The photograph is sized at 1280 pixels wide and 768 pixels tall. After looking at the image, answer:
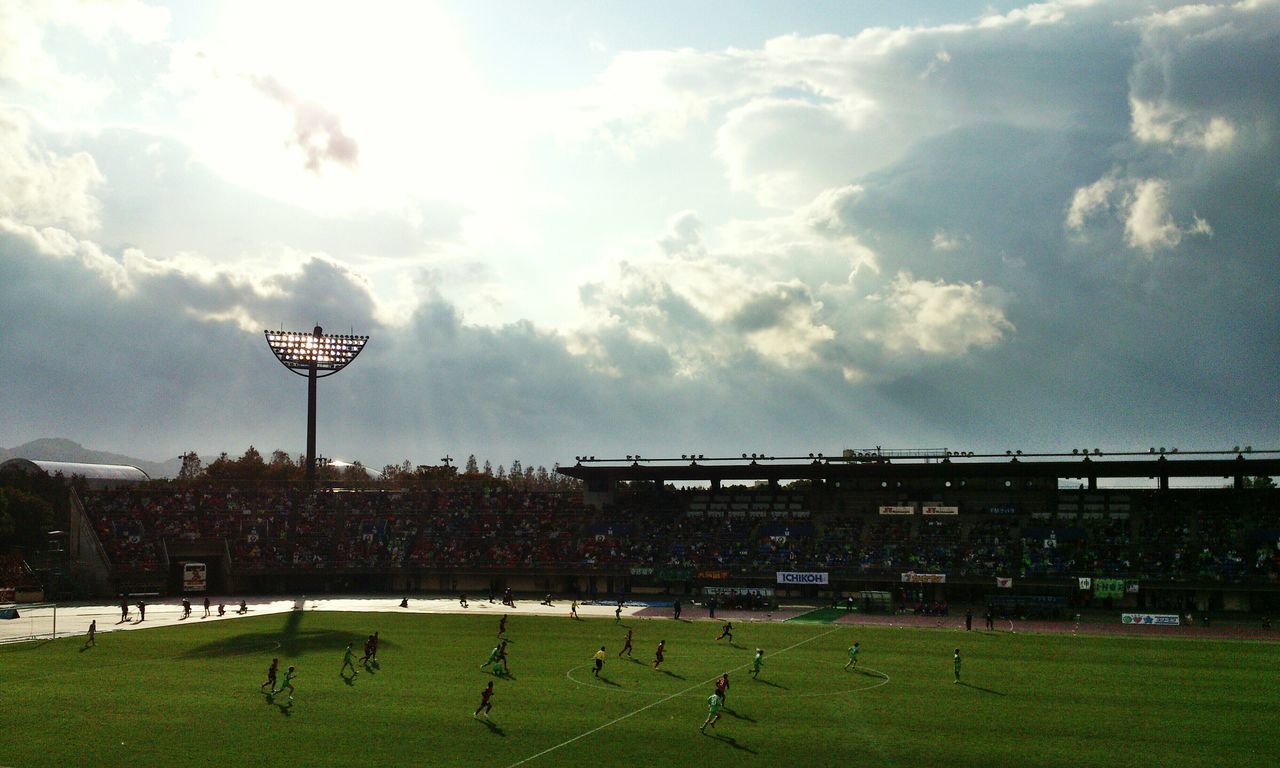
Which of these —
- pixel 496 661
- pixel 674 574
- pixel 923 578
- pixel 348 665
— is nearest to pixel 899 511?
pixel 923 578

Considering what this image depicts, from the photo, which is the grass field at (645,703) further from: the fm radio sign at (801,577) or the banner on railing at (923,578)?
the fm radio sign at (801,577)

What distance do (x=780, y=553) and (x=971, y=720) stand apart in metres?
55.9

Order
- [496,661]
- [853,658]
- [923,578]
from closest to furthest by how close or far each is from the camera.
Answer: [496,661]
[853,658]
[923,578]

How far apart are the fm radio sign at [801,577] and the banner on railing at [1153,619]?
24813mm

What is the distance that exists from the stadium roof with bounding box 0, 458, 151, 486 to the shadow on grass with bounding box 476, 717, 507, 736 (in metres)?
116

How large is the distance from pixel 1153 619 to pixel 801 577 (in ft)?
93.5

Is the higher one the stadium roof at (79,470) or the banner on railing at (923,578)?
the stadium roof at (79,470)

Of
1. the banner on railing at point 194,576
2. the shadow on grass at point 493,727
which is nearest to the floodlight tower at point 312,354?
the banner on railing at point 194,576

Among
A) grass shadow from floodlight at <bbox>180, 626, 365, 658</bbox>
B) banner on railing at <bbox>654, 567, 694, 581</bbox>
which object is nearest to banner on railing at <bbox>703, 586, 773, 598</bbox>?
banner on railing at <bbox>654, 567, 694, 581</bbox>

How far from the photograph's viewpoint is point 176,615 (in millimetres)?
81562

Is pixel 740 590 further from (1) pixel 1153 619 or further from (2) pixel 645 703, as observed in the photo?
(2) pixel 645 703

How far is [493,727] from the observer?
38.2 m

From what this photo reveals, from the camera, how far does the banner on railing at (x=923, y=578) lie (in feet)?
282

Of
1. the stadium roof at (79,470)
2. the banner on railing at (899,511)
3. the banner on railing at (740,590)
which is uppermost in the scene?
the stadium roof at (79,470)
